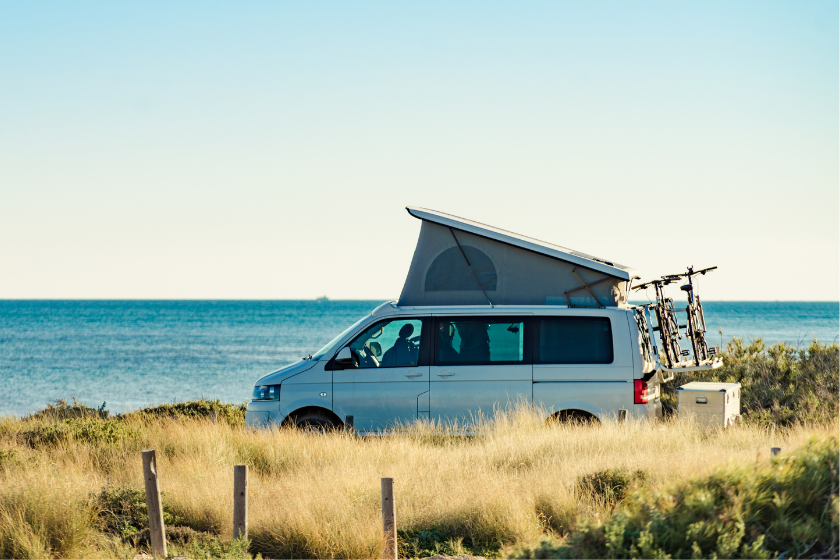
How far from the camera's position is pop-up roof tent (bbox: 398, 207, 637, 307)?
885 centimetres

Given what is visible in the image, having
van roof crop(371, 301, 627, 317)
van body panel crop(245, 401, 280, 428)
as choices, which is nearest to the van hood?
van body panel crop(245, 401, 280, 428)

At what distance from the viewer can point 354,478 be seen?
22.8 ft

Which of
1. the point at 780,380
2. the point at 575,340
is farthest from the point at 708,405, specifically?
the point at 780,380

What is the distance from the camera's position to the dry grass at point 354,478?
592 cm

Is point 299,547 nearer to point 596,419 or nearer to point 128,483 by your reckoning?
point 128,483

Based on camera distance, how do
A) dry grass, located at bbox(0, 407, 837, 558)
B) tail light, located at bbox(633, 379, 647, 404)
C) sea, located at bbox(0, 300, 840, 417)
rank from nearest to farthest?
dry grass, located at bbox(0, 407, 837, 558)
tail light, located at bbox(633, 379, 647, 404)
sea, located at bbox(0, 300, 840, 417)

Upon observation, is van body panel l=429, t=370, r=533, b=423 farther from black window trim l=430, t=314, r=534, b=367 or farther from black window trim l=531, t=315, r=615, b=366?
black window trim l=531, t=315, r=615, b=366

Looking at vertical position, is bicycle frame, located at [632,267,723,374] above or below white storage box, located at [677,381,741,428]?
above

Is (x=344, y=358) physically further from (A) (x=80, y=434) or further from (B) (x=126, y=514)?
(A) (x=80, y=434)

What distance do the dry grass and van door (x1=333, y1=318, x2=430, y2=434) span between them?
0.93ft

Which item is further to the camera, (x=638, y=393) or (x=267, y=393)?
(x=267, y=393)

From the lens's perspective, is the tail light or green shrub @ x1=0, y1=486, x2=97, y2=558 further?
the tail light

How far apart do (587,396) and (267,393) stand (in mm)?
3921

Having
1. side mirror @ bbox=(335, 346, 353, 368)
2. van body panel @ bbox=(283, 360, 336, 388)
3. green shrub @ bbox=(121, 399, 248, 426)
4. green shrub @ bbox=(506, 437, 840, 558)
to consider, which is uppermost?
side mirror @ bbox=(335, 346, 353, 368)
